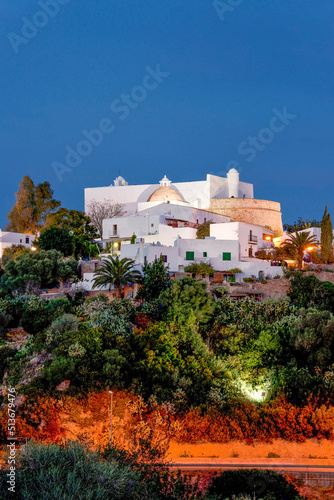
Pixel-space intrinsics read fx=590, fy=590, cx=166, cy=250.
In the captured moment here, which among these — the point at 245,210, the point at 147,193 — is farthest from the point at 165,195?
the point at 245,210

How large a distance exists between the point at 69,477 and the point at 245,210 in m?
35.4

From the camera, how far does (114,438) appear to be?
18438 millimetres

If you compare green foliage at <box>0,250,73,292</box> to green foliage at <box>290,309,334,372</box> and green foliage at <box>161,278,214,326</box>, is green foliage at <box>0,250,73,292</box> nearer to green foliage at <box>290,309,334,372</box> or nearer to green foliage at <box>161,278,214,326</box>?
green foliage at <box>161,278,214,326</box>

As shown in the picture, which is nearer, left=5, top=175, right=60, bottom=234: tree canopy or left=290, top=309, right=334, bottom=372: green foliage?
left=290, top=309, right=334, bottom=372: green foliage

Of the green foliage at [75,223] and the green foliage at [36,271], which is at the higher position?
the green foliage at [75,223]

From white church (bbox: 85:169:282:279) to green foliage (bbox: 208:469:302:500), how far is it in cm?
1581

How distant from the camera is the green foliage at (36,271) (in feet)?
97.8

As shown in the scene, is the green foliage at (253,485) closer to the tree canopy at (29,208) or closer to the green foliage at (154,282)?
the green foliage at (154,282)

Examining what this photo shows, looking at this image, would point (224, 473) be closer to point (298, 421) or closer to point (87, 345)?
point (298, 421)

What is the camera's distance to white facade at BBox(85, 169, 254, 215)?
4412 cm

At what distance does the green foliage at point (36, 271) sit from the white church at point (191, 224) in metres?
3.43

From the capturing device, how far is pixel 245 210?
44.5m

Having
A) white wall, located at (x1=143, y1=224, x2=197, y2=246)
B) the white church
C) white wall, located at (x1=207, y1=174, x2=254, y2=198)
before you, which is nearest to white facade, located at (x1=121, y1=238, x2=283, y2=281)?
the white church

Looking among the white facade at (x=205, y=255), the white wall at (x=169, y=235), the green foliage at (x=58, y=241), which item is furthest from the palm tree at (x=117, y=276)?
the green foliage at (x=58, y=241)
